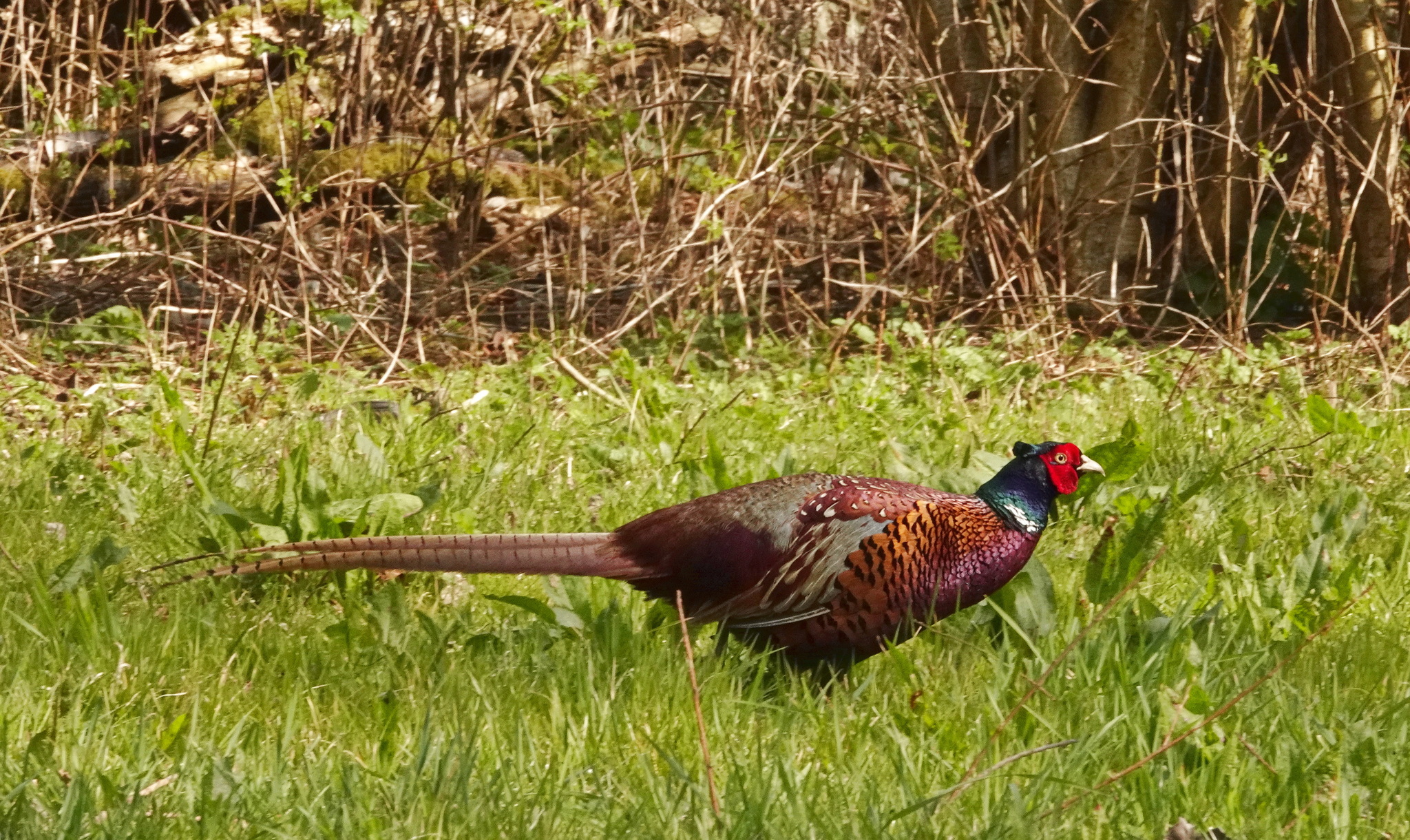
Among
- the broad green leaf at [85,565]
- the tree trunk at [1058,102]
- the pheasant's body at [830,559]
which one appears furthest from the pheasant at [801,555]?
the tree trunk at [1058,102]

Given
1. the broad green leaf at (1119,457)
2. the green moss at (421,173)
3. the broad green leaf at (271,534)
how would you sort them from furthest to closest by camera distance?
1. the green moss at (421,173)
2. the broad green leaf at (1119,457)
3. the broad green leaf at (271,534)

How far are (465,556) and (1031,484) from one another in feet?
3.97

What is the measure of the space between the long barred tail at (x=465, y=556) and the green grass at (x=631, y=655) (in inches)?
5.7

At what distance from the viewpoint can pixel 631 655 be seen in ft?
10.1

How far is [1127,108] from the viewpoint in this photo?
7.00m

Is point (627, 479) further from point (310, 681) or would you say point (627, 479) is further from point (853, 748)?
point (853, 748)

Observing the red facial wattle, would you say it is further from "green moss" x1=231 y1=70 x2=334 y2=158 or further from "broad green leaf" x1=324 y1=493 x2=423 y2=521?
"green moss" x1=231 y1=70 x2=334 y2=158

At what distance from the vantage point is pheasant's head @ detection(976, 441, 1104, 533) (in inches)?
127

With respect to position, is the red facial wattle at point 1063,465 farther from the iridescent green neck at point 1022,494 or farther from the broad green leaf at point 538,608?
the broad green leaf at point 538,608

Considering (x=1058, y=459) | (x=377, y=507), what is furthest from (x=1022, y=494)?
(x=377, y=507)

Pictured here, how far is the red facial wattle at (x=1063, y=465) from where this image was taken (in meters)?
3.29

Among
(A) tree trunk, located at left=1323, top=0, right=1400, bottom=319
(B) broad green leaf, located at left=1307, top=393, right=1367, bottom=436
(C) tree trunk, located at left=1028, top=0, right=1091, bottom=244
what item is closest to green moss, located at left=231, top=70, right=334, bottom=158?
(C) tree trunk, located at left=1028, top=0, right=1091, bottom=244

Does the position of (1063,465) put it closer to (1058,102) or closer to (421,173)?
(1058,102)

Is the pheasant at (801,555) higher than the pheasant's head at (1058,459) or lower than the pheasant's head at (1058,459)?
lower
